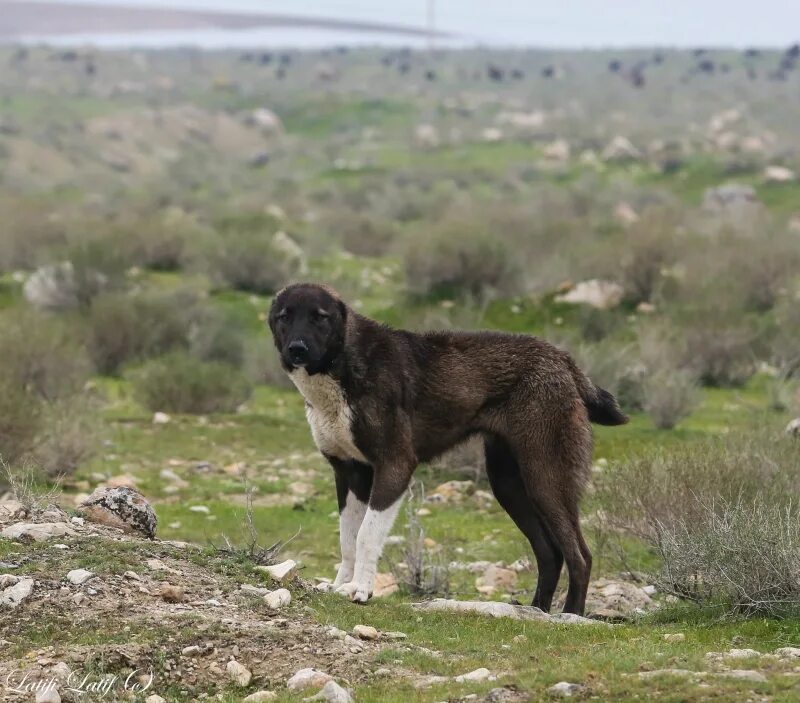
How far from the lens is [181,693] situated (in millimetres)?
7984

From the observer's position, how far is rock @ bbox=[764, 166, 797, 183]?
2179 inches

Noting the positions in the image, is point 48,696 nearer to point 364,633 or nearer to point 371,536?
point 364,633

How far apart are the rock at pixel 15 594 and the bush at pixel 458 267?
977 inches

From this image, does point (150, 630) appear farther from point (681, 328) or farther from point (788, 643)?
point (681, 328)

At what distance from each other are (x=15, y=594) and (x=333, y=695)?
2.34 metres

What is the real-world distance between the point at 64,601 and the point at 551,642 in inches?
121

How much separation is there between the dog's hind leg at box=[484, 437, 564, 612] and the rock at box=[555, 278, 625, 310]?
19.1 metres

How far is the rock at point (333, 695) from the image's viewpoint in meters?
7.60

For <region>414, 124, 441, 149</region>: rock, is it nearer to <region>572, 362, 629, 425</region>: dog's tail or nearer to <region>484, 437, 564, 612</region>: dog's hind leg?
<region>572, 362, 629, 425</region>: dog's tail

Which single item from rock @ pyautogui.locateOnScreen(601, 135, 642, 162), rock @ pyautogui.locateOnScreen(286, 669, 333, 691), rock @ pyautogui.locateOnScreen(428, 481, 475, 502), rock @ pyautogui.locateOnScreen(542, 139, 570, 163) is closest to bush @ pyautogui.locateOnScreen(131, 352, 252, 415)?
rock @ pyautogui.locateOnScreen(428, 481, 475, 502)

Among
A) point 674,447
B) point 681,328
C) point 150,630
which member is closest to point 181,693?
point 150,630

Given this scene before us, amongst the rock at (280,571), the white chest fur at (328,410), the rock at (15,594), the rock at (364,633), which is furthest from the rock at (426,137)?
the rock at (15,594)

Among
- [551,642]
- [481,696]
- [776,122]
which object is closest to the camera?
[481,696]

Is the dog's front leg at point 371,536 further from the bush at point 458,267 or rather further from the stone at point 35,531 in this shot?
the bush at point 458,267
